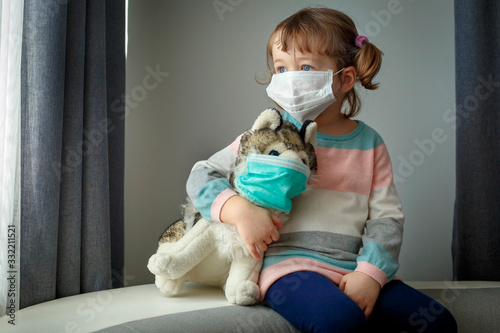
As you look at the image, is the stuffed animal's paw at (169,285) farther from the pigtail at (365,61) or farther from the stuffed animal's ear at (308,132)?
the pigtail at (365,61)

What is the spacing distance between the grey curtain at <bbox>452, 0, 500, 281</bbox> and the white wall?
0.20 m

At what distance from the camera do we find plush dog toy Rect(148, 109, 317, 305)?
106 centimetres

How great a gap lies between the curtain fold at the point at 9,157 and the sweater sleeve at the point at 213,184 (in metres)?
0.41

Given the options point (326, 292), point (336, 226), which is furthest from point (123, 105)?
point (326, 292)

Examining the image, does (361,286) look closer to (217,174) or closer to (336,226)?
(336,226)

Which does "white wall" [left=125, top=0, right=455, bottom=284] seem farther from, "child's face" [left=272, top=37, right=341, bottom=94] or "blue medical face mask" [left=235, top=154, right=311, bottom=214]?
"blue medical face mask" [left=235, top=154, right=311, bottom=214]

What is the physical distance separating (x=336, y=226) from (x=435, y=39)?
1.11 m

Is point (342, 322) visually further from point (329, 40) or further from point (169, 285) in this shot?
point (329, 40)

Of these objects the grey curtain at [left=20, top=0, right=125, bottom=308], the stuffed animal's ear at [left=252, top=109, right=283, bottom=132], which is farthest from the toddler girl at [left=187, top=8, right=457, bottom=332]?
the grey curtain at [left=20, top=0, right=125, bottom=308]

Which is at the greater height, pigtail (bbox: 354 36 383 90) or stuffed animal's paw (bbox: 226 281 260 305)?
pigtail (bbox: 354 36 383 90)

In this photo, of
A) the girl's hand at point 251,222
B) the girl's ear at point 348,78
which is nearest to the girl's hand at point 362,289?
the girl's hand at point 251,222

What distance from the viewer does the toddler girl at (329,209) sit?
3.37 feet

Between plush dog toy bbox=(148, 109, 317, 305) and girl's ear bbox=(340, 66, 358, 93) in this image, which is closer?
plush dog toy bbox=(148, 109, 317, 305)

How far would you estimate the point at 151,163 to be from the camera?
1801 mm
